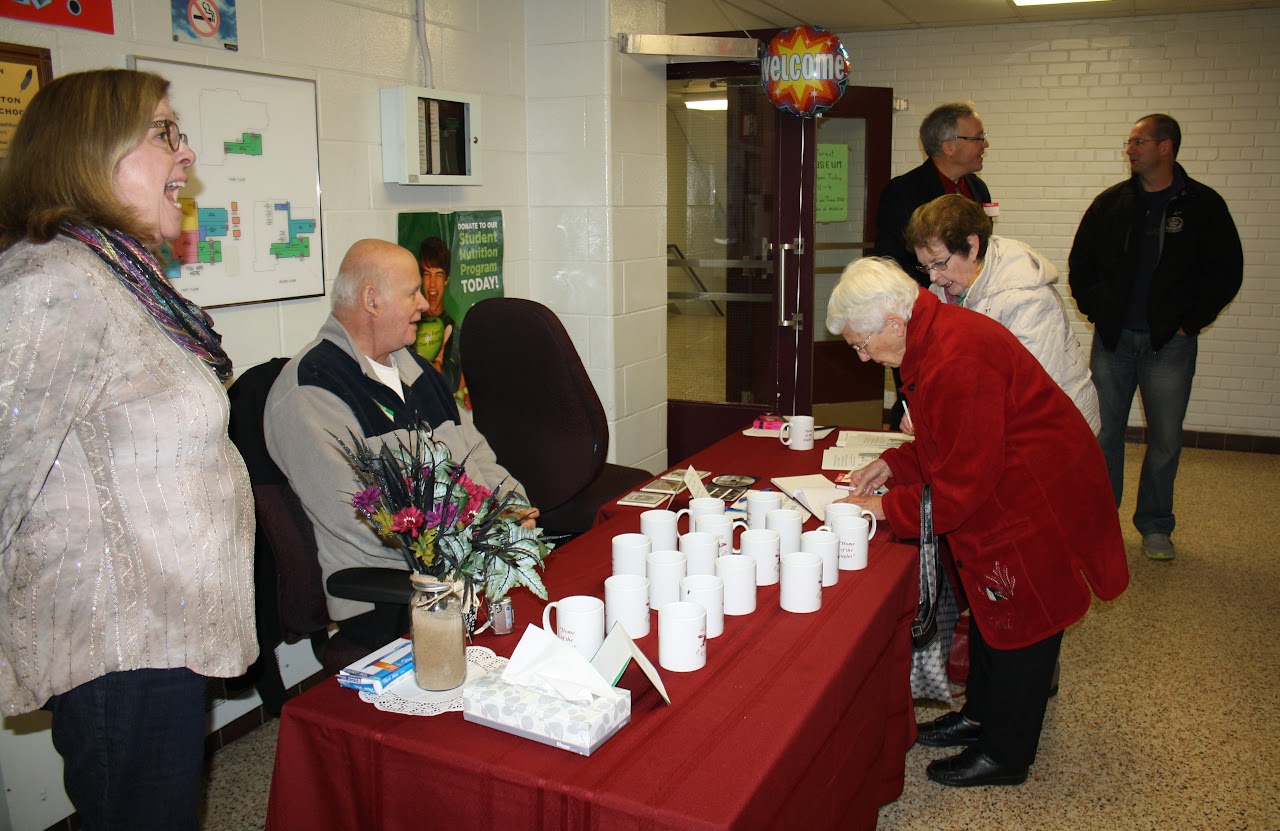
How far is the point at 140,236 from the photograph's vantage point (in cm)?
160

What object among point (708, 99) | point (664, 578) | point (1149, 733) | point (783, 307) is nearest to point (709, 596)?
point (664, 578)

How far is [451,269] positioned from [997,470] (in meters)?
2.12

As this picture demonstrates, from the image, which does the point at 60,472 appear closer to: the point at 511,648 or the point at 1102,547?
the point at 511,648

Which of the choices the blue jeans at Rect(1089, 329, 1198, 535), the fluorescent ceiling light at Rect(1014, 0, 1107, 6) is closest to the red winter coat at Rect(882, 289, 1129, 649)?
the blue jeans at Rect(1089, 329, 1198, 535)

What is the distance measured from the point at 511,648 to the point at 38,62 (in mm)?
1694

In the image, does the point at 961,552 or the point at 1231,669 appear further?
the point at 1231,669

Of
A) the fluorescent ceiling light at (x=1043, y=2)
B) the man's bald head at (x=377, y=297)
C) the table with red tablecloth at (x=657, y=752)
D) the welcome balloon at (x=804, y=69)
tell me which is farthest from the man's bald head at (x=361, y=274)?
the fluorescent ceiling light at (x=1043, y=2)

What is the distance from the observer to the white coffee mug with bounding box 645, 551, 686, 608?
1.87 metres

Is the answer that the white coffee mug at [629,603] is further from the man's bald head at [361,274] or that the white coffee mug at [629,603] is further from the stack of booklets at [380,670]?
the man's bald head at [361,274]

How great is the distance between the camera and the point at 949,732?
288 centimetres

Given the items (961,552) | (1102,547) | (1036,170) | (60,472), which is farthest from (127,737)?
(1036,170)

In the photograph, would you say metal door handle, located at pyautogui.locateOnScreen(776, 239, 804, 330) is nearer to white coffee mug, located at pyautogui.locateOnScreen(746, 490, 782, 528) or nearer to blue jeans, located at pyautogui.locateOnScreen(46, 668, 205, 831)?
white coffee mug, located at pyautogui.locateOnScreen(746, 490, 782, 528)

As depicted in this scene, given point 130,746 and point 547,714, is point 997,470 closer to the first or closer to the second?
point 547,714

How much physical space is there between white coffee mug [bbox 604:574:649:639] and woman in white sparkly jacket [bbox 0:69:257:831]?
0.63m
